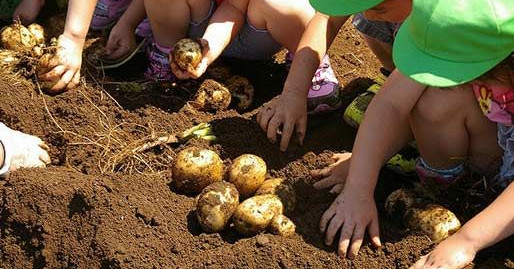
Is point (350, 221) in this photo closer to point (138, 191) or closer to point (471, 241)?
point (471, 241)

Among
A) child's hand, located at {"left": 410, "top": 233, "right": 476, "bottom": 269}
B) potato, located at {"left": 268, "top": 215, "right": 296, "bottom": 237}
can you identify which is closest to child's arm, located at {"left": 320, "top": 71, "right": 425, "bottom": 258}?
potato, located at {"left": 268, "top": 215, "right": 296, "bottom": 237}

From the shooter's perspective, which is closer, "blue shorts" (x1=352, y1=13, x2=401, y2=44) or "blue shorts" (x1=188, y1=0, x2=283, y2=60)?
"blue shorts" (x1=352, y1=13, x2=401, y2=44)

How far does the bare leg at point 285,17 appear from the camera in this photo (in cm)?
328

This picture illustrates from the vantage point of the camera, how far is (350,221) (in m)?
2.66

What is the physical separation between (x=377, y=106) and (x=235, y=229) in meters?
0.65

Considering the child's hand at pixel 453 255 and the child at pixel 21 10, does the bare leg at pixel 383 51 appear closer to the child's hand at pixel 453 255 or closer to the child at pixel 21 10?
the child's hand at pixel 453 255

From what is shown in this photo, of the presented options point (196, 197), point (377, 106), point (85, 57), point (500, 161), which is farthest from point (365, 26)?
point (85, 57)

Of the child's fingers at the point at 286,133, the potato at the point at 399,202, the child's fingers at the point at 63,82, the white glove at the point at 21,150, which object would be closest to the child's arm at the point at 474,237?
the potato at the point at 399,202

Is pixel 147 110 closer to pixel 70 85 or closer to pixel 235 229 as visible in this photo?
pixel 70 85

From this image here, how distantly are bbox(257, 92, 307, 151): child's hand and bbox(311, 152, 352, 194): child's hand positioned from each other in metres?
0.15

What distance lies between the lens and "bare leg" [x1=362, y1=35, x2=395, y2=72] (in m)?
3.37

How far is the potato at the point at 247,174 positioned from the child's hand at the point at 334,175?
224 mm

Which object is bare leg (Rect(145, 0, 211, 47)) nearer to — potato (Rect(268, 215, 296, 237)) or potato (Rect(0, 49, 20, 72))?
potato (Rect(0, 49, 20, 72))

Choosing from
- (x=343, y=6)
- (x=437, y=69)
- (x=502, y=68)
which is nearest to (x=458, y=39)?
(x=437, y=69)
